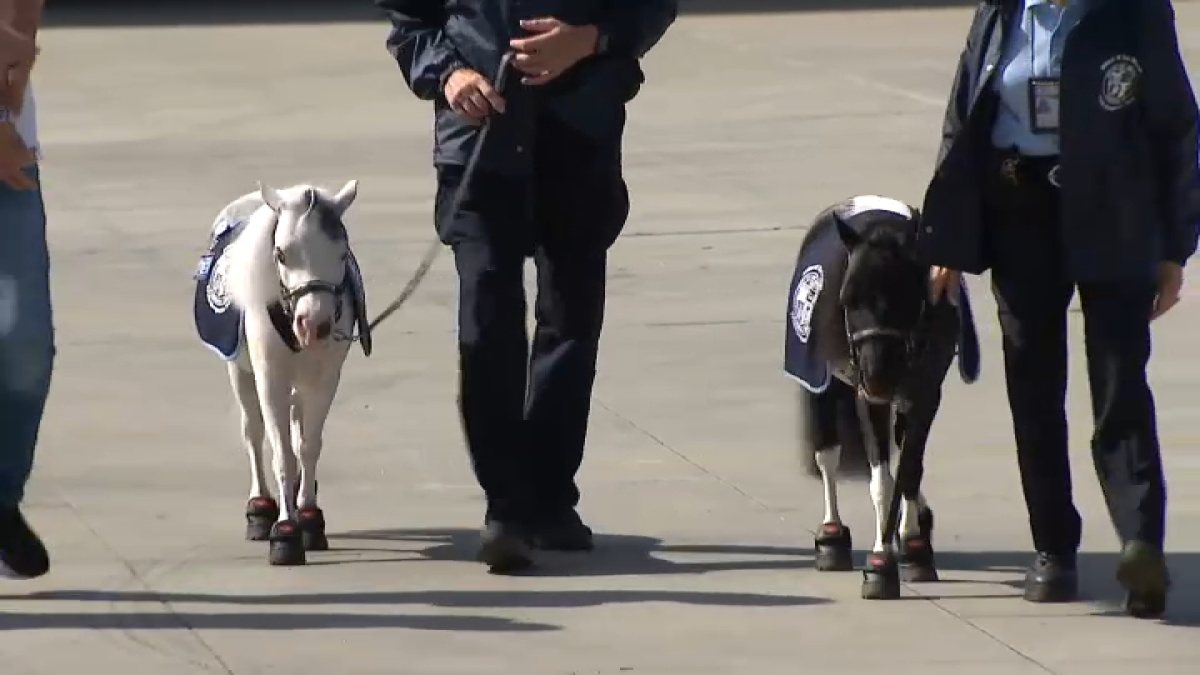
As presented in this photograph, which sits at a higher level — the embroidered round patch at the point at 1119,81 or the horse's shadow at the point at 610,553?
the embroidered round patch at the point at 1119,81

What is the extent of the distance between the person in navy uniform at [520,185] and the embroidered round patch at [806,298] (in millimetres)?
632

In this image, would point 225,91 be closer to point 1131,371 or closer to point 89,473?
point 89,473

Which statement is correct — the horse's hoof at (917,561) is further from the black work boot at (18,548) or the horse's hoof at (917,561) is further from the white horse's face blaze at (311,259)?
the black work boot at (18,548)

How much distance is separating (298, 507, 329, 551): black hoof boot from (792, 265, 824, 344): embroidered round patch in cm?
150

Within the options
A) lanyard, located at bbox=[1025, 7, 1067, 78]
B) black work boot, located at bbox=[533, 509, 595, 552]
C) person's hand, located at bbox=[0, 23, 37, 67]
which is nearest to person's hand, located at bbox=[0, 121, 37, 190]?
person's hand, located at bbox=[0, 23, 37, 67]

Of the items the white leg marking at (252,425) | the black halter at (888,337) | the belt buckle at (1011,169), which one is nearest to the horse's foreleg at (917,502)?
the black halter at (888,337)

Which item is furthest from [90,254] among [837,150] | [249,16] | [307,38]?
[249,16]

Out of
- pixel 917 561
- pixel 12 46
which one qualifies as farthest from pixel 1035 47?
pixel 12 46

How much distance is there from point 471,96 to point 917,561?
5.80ft

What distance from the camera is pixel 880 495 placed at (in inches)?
282

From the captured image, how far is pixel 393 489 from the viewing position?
860 centimetres

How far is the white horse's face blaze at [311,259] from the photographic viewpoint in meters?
7.26

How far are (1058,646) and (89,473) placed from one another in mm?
3606

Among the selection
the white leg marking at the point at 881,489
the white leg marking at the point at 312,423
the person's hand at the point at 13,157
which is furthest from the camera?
the white leg marking at the point at 312,423
